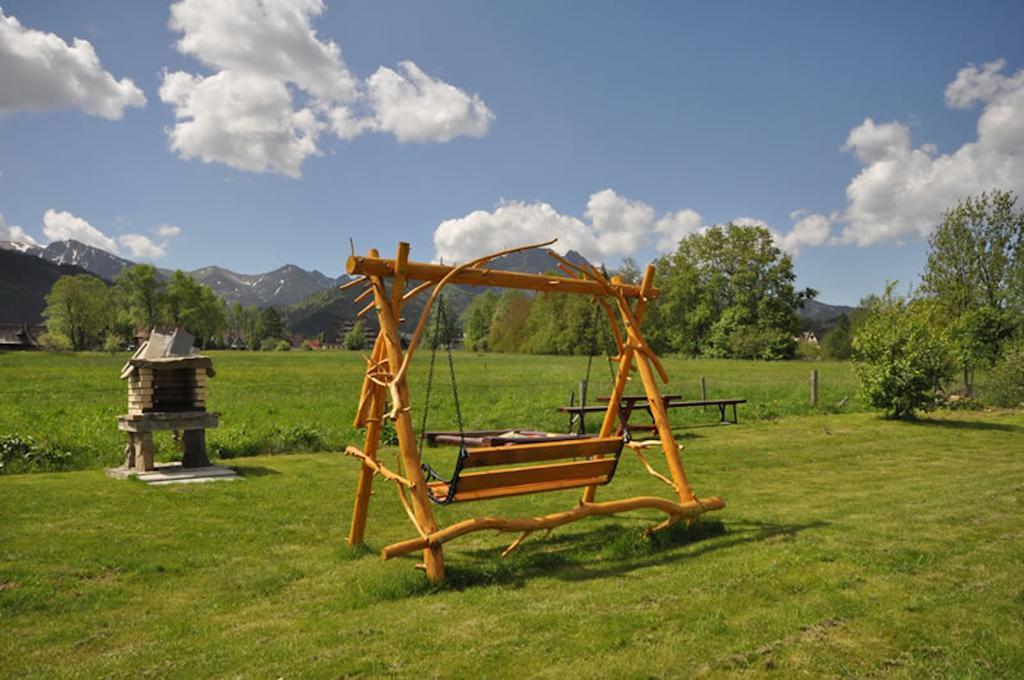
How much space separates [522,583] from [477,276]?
3202 mm

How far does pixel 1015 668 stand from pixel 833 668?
117cm

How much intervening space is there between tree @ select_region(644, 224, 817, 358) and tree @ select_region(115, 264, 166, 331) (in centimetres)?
6983

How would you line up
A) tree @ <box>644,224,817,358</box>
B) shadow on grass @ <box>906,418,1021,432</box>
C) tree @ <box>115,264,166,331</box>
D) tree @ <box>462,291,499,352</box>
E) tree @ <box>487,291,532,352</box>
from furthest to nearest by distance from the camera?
tree @ <box>462,291,499,352</box> < tree @ <box>115,264,166,331</box> < tree @ <box>487,291,532,352</box> < tree @ <box>644,224,817,358</box> < shadow on grass @ <box>906,418,1021,432</box>

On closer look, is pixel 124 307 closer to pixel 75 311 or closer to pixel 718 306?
pixel 75 311

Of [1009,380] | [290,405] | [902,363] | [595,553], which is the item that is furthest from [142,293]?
[595,553]

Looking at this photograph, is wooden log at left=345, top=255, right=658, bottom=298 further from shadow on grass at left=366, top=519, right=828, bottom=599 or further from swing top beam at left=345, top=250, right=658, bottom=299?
shadow on grass at left=366, top=519, right=828, bottom=599

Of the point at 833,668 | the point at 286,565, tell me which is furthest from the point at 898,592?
the point at 286,565

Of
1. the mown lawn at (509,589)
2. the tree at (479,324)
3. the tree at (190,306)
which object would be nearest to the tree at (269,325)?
the tree at (190,306)

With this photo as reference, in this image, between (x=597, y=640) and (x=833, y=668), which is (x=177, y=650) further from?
(x=833, y=668)

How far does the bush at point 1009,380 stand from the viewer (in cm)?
2384

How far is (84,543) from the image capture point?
24.6 feet

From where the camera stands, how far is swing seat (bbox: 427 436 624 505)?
6.80 meters

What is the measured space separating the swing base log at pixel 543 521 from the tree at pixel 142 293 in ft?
333

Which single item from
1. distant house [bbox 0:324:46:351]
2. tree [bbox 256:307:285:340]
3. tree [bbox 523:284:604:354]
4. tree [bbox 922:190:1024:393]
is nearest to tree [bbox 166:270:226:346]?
distant house [bbox 0:324:46:351]
